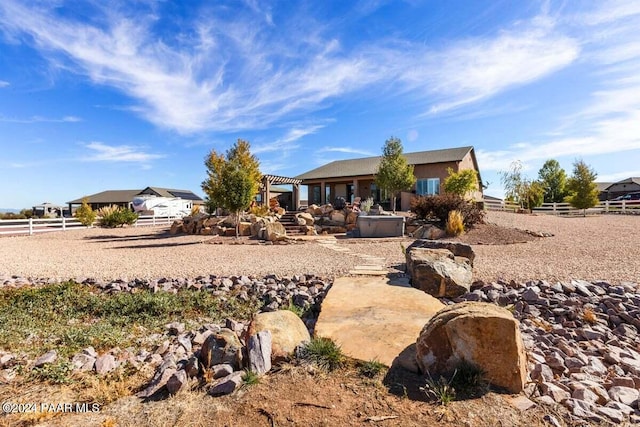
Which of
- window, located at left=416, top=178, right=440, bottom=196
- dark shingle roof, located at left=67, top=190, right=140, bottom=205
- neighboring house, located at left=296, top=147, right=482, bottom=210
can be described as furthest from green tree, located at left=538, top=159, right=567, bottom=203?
dark shingle roof, located at left=67, top=190, right=140, bottom=205

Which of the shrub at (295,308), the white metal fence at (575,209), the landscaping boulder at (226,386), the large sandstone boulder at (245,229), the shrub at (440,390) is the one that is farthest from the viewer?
the white metal fence at (575,209)

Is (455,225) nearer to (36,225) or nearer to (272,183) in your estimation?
(272,183)

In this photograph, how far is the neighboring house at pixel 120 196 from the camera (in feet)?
147

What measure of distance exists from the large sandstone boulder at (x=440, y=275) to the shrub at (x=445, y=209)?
6795mm

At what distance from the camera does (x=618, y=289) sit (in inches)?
194

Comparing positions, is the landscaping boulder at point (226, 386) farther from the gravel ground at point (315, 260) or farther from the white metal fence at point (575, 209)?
the white metal fence at point (575, 209)

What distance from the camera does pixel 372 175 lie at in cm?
2441

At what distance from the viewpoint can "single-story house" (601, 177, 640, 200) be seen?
151 ft

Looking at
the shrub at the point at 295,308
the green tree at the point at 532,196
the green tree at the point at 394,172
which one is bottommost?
the shrub at the point at 295,308

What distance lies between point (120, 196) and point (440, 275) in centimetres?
5301

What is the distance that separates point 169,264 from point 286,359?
6227 mm

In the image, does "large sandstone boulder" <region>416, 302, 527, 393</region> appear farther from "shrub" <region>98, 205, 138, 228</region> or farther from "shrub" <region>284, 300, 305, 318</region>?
"shrub" <region>98, 205, 138, 228</region>

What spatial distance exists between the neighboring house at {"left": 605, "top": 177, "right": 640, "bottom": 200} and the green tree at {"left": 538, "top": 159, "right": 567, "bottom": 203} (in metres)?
12.9

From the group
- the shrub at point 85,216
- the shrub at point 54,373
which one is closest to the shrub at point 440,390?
the shrub at point 54,373
